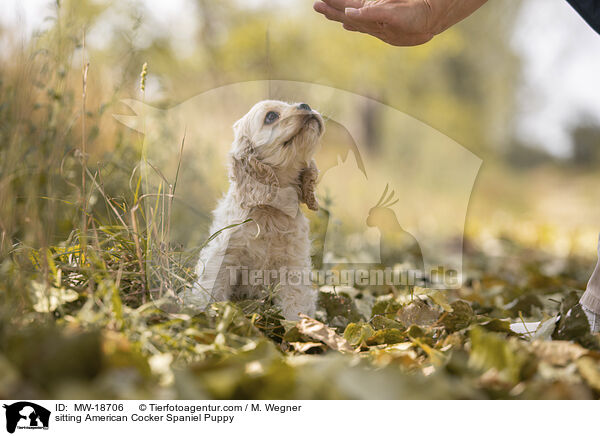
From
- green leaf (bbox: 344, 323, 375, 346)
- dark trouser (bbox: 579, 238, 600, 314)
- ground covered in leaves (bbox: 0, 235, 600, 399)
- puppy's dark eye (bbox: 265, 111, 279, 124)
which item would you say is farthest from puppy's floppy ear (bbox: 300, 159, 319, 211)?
dark trouser (bbox: 579, 238, 600, 314)

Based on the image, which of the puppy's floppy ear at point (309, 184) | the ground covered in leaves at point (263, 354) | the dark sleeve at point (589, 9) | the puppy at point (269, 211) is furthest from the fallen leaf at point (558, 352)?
the dark sleeve at point (589, 9)

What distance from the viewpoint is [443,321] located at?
1867mm

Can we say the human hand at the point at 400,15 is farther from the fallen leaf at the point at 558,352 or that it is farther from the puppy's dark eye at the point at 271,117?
the fallen leaf at the point at 558,352

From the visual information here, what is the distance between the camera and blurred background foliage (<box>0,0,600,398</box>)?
A: 118 cm

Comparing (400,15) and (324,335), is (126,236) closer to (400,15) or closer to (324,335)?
(324,335)

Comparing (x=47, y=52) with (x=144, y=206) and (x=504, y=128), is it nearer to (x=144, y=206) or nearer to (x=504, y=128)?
(x=144, y=206)

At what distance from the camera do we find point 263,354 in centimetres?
137

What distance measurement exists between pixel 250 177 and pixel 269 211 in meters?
0.19

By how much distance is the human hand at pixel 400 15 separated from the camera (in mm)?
2172

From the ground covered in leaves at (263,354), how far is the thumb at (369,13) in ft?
3.92

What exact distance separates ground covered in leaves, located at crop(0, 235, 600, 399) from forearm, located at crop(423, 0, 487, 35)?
1.23 metres
